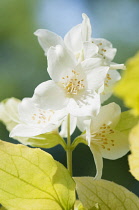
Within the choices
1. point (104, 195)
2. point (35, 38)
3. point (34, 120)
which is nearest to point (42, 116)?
point (34, 120)

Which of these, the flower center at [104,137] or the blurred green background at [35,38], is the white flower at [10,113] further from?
the blurred green background at [35,38]

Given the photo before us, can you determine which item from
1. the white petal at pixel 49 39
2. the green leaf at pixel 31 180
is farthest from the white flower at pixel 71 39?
the green leaf at pixel 31 180

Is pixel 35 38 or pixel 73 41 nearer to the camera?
pixel 73 41

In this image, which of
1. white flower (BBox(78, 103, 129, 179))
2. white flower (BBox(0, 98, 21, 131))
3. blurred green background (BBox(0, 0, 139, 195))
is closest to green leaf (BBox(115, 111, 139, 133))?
white flower (BBox(78, 103, 129, 179))

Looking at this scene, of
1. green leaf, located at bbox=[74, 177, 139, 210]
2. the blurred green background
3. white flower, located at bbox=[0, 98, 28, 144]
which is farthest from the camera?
the blurred green background

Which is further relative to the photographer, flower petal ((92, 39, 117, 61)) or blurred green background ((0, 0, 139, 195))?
blurred green background ((0, 0, 139, 195))

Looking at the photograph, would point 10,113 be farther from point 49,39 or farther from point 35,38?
point 35,38

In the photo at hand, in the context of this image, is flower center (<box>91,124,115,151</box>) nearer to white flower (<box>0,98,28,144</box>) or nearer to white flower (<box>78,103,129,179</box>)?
white flower (<box>78,103,129,179</box>)

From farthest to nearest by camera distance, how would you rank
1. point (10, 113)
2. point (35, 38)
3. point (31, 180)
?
point (35, 38), point (10, 113), point (31, 180)
